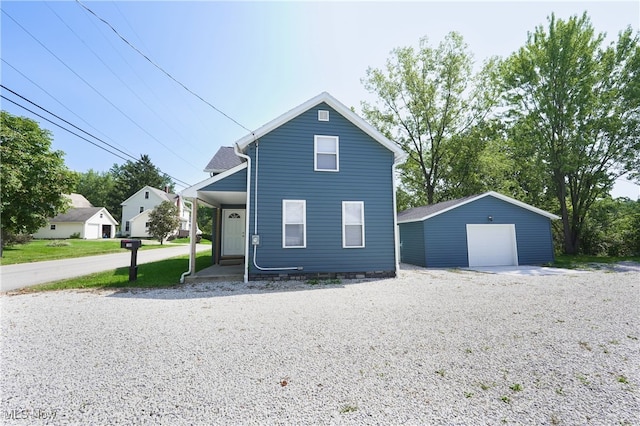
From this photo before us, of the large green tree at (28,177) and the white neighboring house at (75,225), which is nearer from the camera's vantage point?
the large green tree at (28,177)

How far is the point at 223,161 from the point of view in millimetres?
13719

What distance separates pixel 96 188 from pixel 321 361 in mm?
67576

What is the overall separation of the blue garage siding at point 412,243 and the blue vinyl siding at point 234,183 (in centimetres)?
885

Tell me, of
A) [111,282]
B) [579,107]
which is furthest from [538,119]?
[111,282]

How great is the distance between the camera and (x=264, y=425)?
225 centimetres

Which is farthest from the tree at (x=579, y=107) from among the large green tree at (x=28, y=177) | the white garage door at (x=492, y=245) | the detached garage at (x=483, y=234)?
the large green tree at (x=28, y=177)

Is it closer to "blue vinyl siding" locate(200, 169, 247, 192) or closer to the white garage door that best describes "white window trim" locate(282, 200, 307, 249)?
Answer: "blue vinyl siding" locate(200, 169, 247, 192)

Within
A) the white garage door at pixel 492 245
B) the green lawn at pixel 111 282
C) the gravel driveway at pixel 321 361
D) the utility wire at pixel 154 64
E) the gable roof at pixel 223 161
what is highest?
the utility wire at pixel 154 64

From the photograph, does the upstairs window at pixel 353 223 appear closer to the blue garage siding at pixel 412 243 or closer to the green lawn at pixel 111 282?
the blue garage siding at pixel 412 243

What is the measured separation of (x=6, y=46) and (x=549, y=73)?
25.5m

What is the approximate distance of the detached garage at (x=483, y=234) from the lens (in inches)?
525

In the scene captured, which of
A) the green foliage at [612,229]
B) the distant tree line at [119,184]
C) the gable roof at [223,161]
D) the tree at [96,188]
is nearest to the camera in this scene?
the gable roof at [223,161]

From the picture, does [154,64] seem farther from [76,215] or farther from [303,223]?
[76,215]

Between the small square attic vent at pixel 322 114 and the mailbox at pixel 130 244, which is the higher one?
the small square attic vent at pixel 322 114
